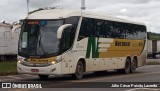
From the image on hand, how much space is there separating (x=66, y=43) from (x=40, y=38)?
1220 millimetres

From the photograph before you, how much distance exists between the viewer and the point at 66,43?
2039 centimetres

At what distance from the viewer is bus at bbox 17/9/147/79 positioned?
19.9m

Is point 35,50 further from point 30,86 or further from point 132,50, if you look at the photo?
point 132,50

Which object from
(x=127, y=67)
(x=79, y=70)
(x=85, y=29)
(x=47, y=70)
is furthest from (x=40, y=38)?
(x=127, y=67)

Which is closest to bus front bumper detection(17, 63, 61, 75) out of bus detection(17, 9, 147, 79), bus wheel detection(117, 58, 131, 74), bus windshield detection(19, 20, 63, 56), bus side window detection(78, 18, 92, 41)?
bus detection(17, 9, 147, 79)

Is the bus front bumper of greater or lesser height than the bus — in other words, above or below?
below

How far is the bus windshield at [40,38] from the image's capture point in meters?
19.9

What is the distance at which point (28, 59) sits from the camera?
2011 centimetres

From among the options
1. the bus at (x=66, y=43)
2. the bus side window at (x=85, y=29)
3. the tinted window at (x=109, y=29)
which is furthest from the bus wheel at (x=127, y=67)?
the bus side window at (x=85, y=29)

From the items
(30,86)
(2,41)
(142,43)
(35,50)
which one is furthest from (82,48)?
(2,41)

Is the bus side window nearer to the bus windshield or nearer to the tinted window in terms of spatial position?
the tinted window

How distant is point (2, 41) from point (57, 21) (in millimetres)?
19354

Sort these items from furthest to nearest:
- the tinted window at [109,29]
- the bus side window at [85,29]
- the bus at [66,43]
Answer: the tinted window at [109,29]
the bus side window at [85,29]
the bus at [66,43]

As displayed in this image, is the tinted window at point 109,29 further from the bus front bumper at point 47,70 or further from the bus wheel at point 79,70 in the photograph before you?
the bus front bumper at point 47,70
